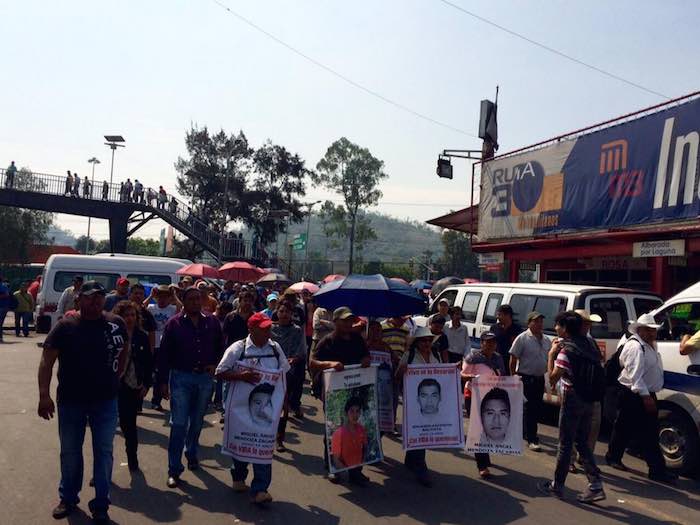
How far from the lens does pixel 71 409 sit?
16.4 feet

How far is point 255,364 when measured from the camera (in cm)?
569

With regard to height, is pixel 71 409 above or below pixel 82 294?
below

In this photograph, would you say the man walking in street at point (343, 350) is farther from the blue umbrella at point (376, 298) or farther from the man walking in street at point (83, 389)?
the man walking in street at point (83, 389)

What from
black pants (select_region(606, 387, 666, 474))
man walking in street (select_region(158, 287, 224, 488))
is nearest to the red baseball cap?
man walking in street (select_region(158, 287, 224, 488))

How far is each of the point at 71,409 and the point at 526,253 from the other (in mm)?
13775

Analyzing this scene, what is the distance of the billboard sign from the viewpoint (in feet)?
40.6

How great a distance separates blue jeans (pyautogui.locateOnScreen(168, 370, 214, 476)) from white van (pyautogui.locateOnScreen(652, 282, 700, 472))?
4990 millimetres

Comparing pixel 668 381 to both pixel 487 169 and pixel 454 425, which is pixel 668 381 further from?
pixel 487 169

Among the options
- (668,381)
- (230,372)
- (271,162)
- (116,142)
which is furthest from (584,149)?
(116,142)

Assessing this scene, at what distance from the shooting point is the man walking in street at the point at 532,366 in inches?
320

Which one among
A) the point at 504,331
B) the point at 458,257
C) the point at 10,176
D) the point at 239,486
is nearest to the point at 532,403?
the point at 504,331

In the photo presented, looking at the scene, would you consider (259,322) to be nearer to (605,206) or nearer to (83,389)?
(83,389)

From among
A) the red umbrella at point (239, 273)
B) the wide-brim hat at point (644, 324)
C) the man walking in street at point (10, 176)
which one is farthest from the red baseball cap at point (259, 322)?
the man walking in street at point (10, 176)

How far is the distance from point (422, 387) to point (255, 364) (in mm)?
1823
